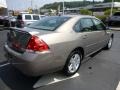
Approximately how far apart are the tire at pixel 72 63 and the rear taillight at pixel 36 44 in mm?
902

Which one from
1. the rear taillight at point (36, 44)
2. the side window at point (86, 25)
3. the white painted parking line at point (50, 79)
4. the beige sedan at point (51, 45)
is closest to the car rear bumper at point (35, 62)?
the beige sedan at point (51, 45)

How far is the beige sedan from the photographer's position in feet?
11.6

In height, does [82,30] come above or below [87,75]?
above

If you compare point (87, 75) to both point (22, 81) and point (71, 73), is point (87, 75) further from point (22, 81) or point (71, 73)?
point (22, 81)

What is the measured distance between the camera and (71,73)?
4.48 meters

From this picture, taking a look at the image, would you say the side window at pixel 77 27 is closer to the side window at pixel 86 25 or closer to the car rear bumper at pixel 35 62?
the side window at pixel 86 25

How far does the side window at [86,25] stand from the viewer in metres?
4.86

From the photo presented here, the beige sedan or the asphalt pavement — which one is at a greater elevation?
the beige sedan

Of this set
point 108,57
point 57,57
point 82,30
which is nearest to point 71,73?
point 57,57

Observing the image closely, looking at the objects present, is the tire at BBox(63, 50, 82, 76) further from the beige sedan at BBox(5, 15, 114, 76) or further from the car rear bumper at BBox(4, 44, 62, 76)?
the car rear bumper at BBox(4, 44, 62, 76)

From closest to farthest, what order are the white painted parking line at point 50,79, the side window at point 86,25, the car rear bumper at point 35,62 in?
1. the car rear bumper at point 35,62
2. the white painted parking line at point 50,79
3. the side window at point 86,25

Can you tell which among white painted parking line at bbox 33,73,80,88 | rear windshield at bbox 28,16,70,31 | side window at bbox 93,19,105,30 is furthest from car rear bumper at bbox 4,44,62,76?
side window at bbox 93,19,105,30

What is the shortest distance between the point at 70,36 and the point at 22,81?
1.61m

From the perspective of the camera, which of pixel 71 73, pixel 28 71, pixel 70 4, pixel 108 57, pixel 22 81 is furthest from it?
pixel 70 4
